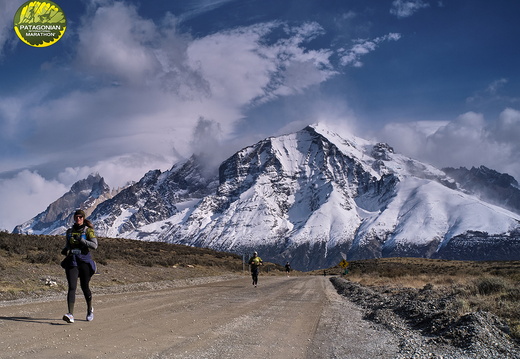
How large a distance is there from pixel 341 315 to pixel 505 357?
22.0 feet

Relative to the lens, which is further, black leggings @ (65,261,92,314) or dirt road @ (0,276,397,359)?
black leggings @ (65,261,92,314)

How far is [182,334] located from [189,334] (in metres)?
0.14

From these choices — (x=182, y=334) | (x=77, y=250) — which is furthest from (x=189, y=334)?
(x=77, y=250)

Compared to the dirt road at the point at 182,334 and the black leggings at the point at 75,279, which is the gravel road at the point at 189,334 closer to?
the dirt road at the point at 182,334

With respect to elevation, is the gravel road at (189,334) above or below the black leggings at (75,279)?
below

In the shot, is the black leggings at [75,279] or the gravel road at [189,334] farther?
the black leggings at [75,279]

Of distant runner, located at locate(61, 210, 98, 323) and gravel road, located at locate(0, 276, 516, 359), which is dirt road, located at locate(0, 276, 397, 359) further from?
distant runner, located at locate(61, 210, 98, 323)

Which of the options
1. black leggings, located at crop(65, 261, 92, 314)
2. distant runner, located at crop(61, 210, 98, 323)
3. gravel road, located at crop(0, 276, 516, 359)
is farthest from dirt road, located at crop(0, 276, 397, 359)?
distant runner, located at crop(61, 210, 98, 323)

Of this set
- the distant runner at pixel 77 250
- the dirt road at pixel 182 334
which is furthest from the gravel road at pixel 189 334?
the distant runner at pixel 77 250

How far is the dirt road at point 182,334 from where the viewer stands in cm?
770

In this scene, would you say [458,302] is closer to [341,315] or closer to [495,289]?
[341,315]

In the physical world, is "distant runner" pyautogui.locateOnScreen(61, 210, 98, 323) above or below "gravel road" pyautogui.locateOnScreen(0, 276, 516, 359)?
above

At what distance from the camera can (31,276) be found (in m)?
19.9

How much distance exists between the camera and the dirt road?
7.70m
